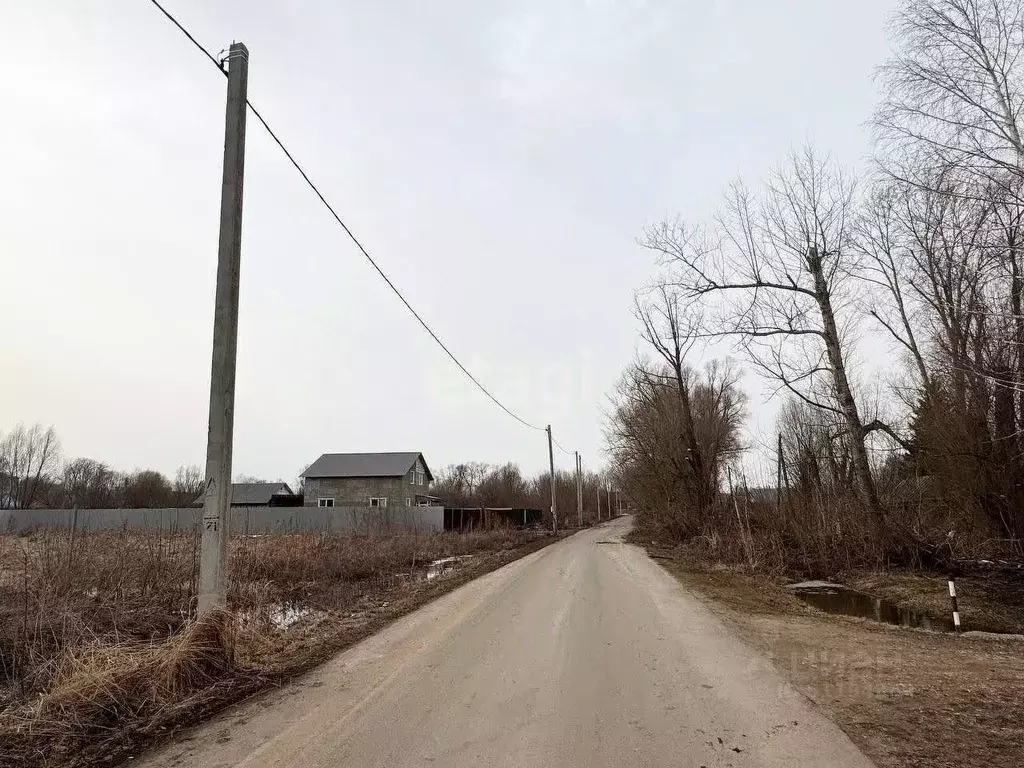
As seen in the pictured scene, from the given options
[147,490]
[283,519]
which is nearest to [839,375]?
[283,519]

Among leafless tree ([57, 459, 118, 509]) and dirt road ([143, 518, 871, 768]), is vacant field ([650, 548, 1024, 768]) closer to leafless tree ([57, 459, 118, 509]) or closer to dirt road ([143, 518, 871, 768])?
dirt road ([143, 518, 871, 768])

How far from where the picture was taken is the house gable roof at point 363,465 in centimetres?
5422

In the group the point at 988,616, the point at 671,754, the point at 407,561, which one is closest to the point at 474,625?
the point at 671,754

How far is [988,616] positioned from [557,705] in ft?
30.6

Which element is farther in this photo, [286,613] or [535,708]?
[286,613]

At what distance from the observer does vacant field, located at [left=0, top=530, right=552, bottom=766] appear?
5.08 meters

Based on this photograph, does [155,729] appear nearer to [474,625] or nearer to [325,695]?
[325,695]

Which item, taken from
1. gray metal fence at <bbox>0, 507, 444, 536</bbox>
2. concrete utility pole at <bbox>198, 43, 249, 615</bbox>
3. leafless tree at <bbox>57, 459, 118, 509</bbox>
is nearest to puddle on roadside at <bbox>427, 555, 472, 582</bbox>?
gray metal fence at <bbox>0, 507, 444, 536</bbox>

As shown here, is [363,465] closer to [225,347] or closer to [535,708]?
[225,347]

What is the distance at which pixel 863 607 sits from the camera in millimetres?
11953

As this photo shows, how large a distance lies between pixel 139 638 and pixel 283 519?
91.8 ft

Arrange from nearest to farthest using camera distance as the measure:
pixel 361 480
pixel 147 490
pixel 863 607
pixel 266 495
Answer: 1. pixel 863 607
2. pixel 361 480
3. pixel 266 495
4. pixel 147 490

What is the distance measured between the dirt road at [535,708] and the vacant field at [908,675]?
333 mm

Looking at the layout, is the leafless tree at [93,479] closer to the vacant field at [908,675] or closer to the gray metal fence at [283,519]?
the gray metal fence at [283,519]
